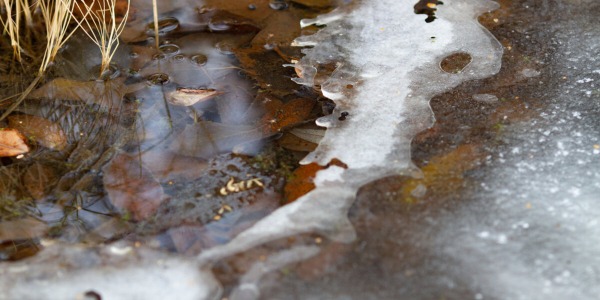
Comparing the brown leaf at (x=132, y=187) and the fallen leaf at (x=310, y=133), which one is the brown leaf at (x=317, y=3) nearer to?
the fallen leaf at (x=310, y=133)

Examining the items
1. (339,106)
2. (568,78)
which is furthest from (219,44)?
(568,78)

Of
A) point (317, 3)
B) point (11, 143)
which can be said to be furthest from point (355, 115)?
point (11, 143)

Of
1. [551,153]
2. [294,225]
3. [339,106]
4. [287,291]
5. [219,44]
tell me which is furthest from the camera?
[219,44]

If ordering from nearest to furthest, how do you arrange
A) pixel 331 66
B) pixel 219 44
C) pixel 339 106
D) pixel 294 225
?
pixel 294 225, pixel 339 106, pixel 331 66, pixel 219 44

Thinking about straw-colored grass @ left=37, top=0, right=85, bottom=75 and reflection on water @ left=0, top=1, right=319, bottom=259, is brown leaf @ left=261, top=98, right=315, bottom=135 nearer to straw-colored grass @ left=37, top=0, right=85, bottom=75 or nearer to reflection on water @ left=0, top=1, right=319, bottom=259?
reflection on water @ left=0, top=1, right=319, bottom=259

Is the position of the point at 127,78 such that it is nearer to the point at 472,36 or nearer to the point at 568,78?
the point at 472,36

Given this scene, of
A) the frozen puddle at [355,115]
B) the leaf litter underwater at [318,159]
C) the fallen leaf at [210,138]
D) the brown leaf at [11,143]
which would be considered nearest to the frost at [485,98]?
the leaf litter underwater at [318,159]
